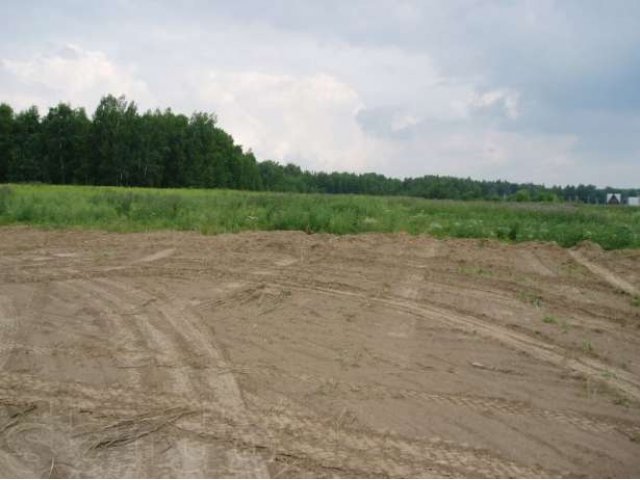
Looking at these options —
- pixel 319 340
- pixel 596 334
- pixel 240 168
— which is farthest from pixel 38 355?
pixel 240 168

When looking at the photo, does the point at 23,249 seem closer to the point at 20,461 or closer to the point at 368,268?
the point at 368,268

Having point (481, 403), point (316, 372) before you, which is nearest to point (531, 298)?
point (481, 403)

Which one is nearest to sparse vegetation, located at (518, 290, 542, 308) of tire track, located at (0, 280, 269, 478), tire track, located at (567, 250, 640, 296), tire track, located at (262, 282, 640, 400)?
tire track, located at (262, 282, 640, 400)

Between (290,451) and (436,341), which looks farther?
(436,341)

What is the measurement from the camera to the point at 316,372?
219 inches

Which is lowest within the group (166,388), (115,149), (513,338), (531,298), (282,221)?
(166,388)

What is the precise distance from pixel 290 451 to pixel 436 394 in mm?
1626

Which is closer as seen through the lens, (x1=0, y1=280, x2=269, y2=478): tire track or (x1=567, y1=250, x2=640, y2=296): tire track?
(x1=0, y1=280, x2=269, y2=478): tire track

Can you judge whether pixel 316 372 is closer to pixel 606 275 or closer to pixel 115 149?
pixel 606 275

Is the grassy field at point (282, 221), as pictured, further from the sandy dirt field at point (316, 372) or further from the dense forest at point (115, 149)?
the dense forest at point (115, 149)

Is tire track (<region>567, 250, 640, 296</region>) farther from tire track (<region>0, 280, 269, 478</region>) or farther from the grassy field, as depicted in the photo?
tire track (<region>0, 280, 269, 478</region>)

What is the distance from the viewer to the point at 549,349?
639cm

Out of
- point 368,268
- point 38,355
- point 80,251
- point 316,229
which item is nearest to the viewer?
point 38,355

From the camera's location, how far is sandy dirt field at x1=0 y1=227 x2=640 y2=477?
4.02 m
